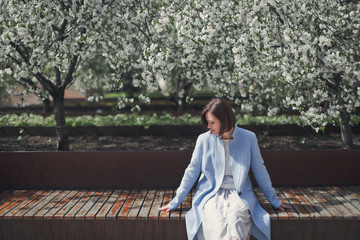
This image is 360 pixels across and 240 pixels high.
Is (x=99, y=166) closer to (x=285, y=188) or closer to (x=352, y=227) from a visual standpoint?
(x=285, y=188)

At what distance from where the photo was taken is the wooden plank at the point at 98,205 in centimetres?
392

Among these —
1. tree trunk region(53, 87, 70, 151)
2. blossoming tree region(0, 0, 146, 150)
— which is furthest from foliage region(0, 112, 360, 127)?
blossoming tree region(0, 0, 146, 150)

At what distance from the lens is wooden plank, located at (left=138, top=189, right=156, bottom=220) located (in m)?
3.89

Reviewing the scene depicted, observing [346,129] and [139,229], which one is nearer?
[139,229]

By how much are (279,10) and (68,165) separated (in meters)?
3.36

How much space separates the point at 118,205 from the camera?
4.22 metres

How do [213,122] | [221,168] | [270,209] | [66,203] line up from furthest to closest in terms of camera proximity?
[66,203] → [270,209] → [221,168] → [213,122]

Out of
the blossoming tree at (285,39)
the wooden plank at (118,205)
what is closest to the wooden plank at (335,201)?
the blossoming tree at (285,39)

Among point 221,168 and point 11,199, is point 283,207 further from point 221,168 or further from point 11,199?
point 11,199

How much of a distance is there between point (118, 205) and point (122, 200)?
18 centimetres

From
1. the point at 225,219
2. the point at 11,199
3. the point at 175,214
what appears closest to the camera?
the point at 225,219

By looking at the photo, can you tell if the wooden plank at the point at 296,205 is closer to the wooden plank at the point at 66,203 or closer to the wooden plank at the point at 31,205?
the wooden plank at the point at 66,203

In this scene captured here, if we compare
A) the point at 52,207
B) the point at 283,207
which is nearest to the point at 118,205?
the point at 52,207

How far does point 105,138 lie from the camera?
811 centimetres
